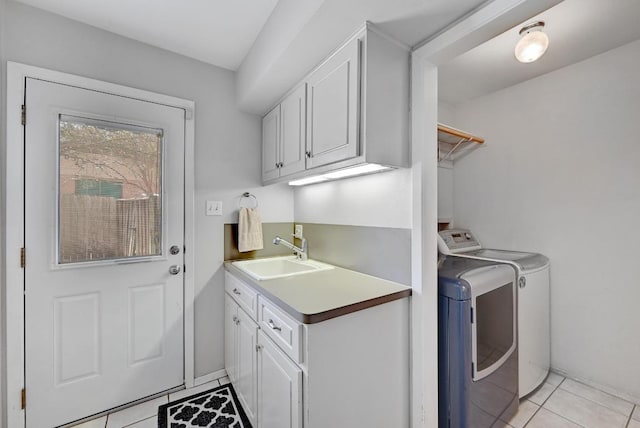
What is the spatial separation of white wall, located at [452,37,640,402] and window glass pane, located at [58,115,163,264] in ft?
9.28

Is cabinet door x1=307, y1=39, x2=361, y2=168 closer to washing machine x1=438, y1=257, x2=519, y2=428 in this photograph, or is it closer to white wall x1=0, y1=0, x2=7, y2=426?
washing machine x1=438, y1=257, x2=519, y2=428

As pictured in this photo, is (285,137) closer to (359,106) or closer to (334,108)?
(334,108)

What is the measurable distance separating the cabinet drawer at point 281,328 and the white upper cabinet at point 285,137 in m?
0.83

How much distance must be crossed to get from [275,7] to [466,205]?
2348 millimetres

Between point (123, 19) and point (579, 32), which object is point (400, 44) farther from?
point (123, 19)

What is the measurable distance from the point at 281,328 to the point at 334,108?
109 cm

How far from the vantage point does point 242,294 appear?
5.41 feet

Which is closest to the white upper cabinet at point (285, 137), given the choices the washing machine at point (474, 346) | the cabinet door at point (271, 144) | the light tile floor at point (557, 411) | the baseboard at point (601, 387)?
the cabinet door at point (271, 144)

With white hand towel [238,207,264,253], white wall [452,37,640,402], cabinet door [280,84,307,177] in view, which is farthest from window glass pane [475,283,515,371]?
white hand towel [238,207,264,253]

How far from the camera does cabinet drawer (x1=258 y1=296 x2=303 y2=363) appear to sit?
3.41 feet

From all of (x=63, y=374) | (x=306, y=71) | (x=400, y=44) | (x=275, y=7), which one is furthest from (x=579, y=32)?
(x=63, y=374)

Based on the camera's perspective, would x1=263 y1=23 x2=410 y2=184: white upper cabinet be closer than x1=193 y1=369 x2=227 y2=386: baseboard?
Yes

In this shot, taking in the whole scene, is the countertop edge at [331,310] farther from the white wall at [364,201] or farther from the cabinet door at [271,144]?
the cabinet door at [271,144]

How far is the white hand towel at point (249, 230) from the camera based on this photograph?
2.02 m
